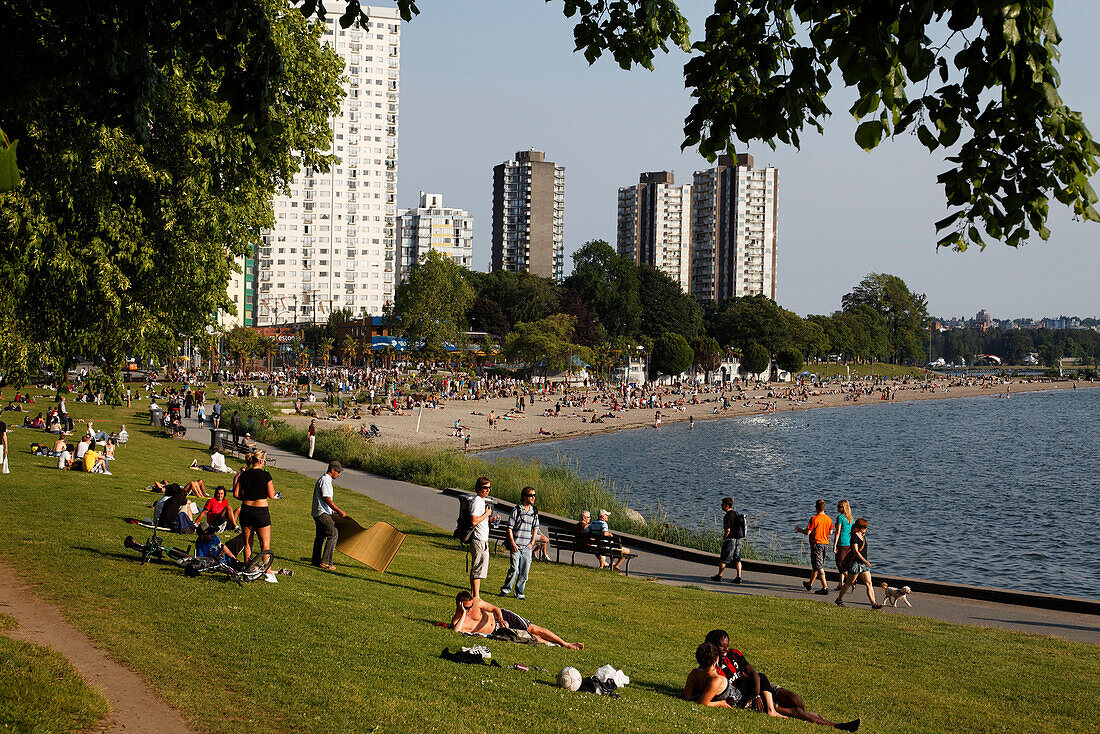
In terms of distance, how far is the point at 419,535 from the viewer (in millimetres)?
18641

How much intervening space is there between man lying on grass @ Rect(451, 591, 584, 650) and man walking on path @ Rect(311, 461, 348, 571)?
11.4ft

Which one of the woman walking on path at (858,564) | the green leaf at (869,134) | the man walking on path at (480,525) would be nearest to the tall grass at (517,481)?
the woman walking on path at (858,564)

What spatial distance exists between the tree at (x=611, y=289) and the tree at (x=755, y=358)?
1601cm

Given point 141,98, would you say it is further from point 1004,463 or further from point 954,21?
point 1004,463

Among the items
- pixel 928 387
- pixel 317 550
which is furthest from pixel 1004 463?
pixel 928 387

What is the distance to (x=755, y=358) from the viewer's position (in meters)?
126

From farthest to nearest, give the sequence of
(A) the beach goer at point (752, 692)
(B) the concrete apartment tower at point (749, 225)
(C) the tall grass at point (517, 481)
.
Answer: (B) the concrete apartment tower at point (749, 225) → (C) the tall grass at point (517, 481) → (A) the beach goer at point (752, 692)

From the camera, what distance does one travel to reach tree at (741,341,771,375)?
413ft

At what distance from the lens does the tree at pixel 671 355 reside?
112 m

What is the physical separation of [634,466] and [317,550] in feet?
120

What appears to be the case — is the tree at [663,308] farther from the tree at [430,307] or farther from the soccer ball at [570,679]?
the soccer ball at [570,679]

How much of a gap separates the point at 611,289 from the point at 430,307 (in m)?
48.4

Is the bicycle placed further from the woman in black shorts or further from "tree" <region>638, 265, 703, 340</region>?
"tree" <region>638, 265, 703, 340</region>

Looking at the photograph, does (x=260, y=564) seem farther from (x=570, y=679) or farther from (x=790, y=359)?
(x=790, y=359)
